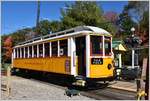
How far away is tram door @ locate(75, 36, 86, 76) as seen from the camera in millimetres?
18530

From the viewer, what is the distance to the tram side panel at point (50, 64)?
1967cm

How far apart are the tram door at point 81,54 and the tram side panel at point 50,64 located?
1.96 ft

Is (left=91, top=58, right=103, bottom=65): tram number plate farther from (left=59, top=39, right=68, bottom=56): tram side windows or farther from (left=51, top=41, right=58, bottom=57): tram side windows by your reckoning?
(left=51, top=41, right=58, bottom=57): tram side windows

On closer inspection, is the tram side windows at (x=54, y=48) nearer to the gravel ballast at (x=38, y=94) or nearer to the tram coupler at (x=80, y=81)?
the tram coupler at (x=80, y=81)

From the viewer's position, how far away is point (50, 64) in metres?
21.7

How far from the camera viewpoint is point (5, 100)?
13.2m

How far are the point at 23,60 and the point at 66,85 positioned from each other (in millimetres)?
8619

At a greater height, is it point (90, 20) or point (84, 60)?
point (90, 20)

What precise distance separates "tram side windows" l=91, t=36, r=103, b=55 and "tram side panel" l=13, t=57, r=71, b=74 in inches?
62.6

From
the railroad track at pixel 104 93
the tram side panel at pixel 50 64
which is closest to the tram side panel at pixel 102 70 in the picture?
the railroad track at pixel 104 93

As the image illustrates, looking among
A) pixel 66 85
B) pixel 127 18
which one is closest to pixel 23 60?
pixel 66 85

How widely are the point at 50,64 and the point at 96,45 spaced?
419 cm

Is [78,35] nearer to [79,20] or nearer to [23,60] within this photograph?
[23,60]

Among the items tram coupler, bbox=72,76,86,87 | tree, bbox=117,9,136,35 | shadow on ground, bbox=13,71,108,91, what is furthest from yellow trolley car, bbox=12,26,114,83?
tree, bbox=117,9,136,35
